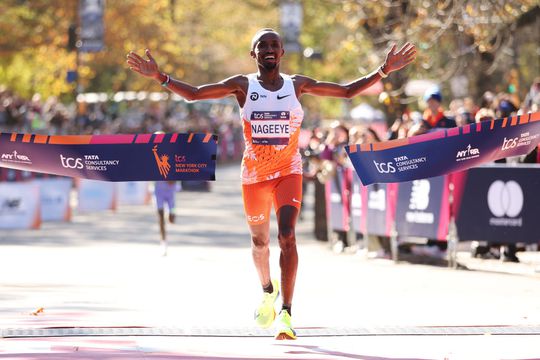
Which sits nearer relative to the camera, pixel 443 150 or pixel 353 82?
pixel 353 82

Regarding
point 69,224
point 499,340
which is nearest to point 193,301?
point 499,340

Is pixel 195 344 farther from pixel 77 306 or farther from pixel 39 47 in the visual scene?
pixel 39 47

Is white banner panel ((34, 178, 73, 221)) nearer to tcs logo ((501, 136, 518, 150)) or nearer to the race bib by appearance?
tcs logo ((501, 136, 518, 150))

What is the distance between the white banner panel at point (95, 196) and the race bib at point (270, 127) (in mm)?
18432

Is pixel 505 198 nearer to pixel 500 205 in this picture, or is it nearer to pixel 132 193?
pixel 500 205

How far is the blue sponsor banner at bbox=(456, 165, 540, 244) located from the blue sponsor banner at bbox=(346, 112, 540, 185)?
9.44 feet

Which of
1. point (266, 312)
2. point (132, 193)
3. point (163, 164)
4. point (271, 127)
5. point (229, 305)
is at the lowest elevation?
point (266, 312)

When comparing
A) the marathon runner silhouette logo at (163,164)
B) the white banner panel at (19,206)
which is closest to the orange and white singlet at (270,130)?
the marathon runner silhouette logo at (163,164)

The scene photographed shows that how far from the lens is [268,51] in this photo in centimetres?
1034

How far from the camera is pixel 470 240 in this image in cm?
1675

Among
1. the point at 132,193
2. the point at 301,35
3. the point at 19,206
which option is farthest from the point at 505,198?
the point at 301,35

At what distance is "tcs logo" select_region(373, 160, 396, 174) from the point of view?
39.1 feet

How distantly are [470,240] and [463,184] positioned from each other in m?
0.64

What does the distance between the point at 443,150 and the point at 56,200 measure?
14.4m
